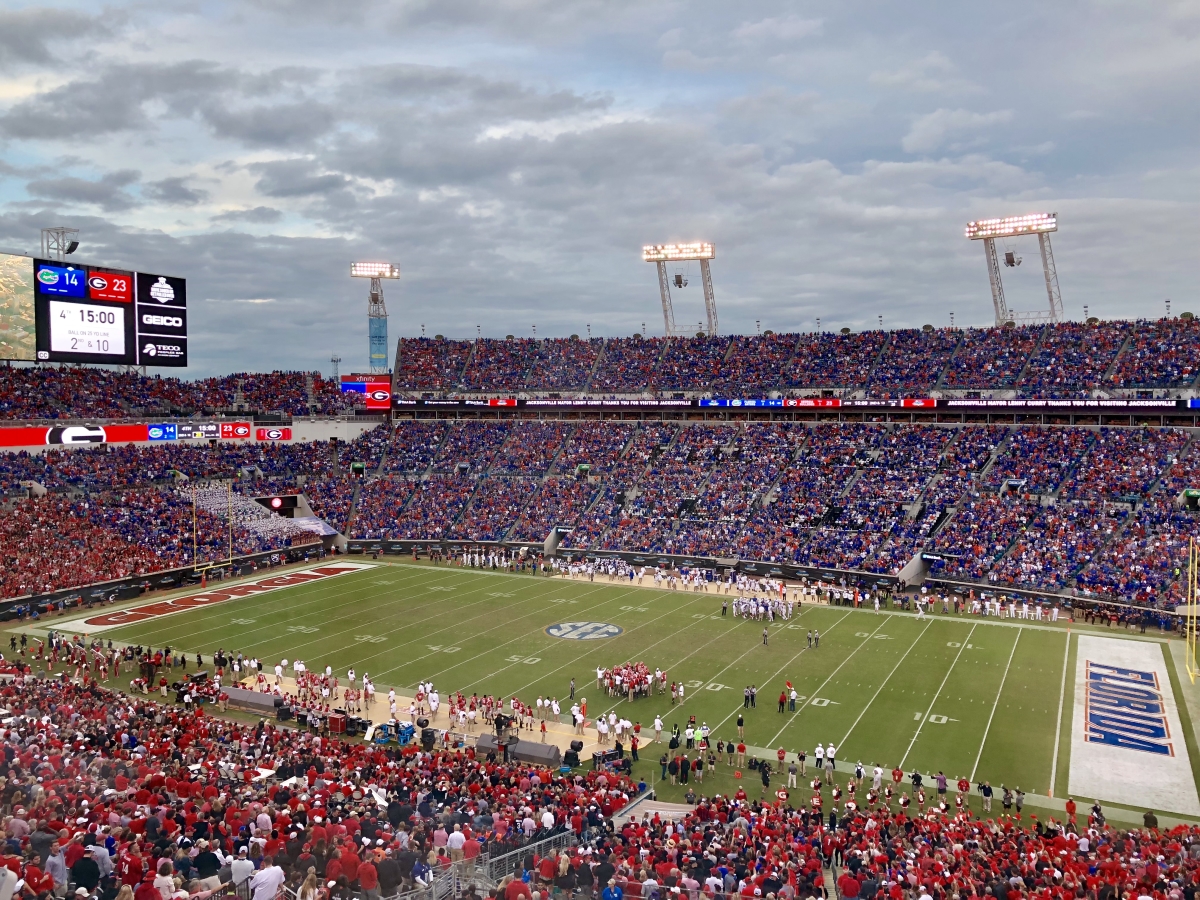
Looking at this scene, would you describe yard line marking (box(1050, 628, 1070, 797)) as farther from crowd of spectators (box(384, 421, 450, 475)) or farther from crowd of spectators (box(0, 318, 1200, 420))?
crowd of spectators (box(384, 421, 450, 475))

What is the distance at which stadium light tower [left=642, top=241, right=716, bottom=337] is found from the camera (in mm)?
67250

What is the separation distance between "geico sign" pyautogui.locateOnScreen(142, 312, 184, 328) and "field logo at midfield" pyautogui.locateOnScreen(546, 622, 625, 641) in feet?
89.5

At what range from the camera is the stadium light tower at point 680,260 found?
67250 millimetres

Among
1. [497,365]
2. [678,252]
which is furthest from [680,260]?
[497,365]

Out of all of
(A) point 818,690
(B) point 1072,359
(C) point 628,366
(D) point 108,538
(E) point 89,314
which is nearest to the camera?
(A) point 818,690

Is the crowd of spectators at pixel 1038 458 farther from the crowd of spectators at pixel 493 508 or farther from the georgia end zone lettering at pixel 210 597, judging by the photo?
the georgia end zone lettering at pixel 210 597

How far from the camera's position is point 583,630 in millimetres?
32594

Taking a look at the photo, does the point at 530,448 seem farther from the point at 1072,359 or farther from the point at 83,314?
the point at 1072,359

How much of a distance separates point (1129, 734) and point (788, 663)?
32.2 feet

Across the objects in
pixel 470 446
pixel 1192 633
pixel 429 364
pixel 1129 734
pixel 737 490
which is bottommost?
pixel 1129 734

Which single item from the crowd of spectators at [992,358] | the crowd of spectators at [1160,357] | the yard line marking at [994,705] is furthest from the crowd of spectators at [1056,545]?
the crowd of spectators at [992,358]

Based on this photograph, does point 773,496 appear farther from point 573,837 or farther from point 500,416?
point 573,837

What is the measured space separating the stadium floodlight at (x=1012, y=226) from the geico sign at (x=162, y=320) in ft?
160

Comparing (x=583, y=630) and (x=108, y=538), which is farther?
(x=108, y=538)
